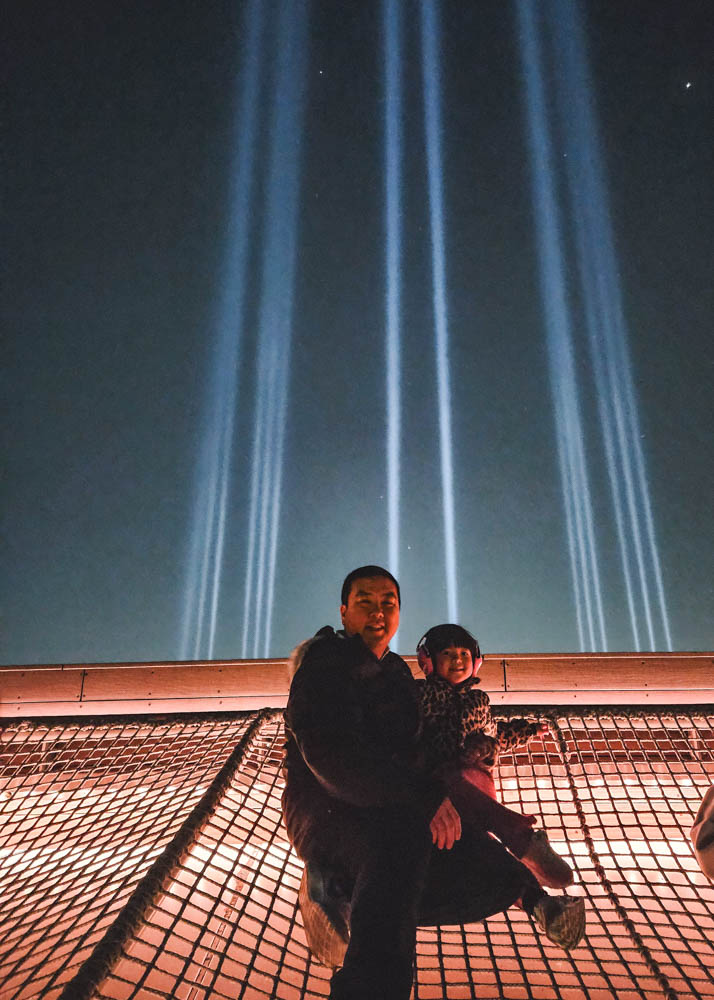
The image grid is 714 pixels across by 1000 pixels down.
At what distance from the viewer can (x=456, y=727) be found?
1515mm

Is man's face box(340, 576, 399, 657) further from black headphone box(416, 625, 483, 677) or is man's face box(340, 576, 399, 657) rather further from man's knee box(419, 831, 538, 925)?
man's knee box(419, 831, 538, 925)

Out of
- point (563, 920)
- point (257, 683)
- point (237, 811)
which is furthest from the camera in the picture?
point (257, 683)

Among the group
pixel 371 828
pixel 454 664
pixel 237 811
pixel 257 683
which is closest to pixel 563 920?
pixel 371 828

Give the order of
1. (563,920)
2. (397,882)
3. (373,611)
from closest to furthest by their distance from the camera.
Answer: (397,882) < (563,920) < (373,611)

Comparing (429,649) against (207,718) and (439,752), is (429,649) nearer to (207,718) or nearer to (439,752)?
(439,752)

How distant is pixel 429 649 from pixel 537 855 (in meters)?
0.57

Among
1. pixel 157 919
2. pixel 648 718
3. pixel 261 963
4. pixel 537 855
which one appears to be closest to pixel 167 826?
pixel 537 855

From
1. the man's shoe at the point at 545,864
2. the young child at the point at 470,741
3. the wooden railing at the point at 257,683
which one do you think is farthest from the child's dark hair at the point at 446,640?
the wooden railing at the point at 257,683

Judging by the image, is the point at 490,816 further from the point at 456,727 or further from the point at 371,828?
the point at 371,828

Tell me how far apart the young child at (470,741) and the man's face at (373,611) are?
225 mm

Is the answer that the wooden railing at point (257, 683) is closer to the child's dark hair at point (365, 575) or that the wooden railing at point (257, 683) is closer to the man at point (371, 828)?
the child's dark hair at point (365, 575)

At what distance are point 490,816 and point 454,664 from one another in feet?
1.35

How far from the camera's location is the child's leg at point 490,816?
4.31ft

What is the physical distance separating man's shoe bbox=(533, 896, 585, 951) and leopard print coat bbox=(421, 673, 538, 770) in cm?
37
